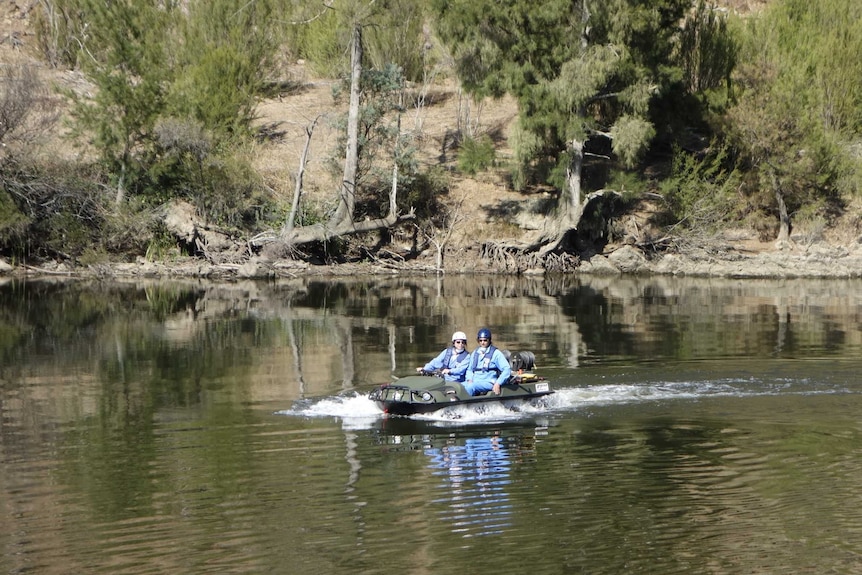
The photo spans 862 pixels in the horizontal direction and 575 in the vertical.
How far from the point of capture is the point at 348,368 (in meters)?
24.0

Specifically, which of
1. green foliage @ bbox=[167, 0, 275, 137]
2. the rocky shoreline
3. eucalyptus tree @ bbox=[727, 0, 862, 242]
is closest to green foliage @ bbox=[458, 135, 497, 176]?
the rocky shoreline

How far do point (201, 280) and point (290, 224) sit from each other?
470cm

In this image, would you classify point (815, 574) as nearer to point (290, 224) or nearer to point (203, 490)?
point (203, 490)

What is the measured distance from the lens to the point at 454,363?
67.4ft

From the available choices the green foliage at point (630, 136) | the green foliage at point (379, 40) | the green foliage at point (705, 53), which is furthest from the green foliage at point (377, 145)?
the green foliage at point (705, 53)

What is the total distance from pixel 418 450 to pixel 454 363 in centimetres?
390

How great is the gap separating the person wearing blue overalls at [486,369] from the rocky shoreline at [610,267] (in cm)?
2581

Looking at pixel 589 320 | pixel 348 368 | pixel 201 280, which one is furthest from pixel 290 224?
pixel 348 368

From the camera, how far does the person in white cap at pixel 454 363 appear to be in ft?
66.6

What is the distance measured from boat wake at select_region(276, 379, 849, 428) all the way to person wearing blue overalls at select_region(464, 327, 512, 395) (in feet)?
1.05

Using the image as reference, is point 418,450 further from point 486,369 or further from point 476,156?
point 476,156

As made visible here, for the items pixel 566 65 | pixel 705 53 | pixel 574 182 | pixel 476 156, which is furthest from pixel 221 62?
pixel 705 53

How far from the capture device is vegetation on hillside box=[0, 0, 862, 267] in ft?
149

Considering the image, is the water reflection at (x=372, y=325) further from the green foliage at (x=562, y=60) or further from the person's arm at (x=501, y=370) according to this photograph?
the green foliage at (x=562, y=60)
